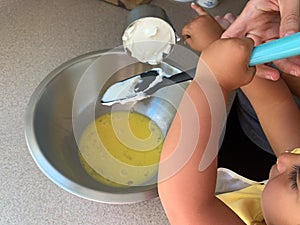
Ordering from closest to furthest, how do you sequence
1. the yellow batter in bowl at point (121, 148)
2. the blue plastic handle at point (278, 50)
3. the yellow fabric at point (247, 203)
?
the blue plastic handle at point (278, 50) < the yellow fabric at point (247, 203) < the yellow batter in bowl at point (121, 148)

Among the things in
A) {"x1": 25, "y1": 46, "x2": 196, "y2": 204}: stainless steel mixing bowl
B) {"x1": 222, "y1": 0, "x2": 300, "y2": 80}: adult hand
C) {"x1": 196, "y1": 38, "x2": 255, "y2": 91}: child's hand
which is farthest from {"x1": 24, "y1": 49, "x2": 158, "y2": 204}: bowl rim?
{"x1": 222, "y1": 0, "x2": 300, "y2": 80}: adult hand

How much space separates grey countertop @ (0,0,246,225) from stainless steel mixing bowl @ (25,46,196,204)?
53 millimetres

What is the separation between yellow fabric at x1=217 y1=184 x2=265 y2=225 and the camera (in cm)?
66

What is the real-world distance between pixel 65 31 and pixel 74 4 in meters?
0.09

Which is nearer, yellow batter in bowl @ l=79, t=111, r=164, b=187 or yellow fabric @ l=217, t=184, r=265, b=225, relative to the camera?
yellow fabric @ l=217, t=184, r=265, b=225

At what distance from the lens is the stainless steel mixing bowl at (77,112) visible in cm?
70

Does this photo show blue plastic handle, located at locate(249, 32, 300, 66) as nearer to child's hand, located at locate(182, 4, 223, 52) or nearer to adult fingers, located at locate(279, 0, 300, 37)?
adult fingers, located at locate(279, 0, 300, 37)

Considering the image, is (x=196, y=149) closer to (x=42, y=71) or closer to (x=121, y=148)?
(x=121, y=148)

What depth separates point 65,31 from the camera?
1.02 metres

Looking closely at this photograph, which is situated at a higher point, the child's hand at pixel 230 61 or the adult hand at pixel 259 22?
the child's hand at pixel 230 61

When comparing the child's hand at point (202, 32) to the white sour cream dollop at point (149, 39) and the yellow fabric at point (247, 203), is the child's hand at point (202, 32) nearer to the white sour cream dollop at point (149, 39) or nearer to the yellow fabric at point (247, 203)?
the white sour cream dollop at point (149, 39)

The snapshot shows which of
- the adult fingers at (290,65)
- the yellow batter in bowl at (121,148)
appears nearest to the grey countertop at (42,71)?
the yellow batter in bowl at (121,148)

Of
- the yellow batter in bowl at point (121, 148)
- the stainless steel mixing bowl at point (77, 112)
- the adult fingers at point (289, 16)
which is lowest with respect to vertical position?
the yellow batter in bowl at point (121, 148)

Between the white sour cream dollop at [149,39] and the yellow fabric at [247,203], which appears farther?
the white sour cream dollop at [149,39]
